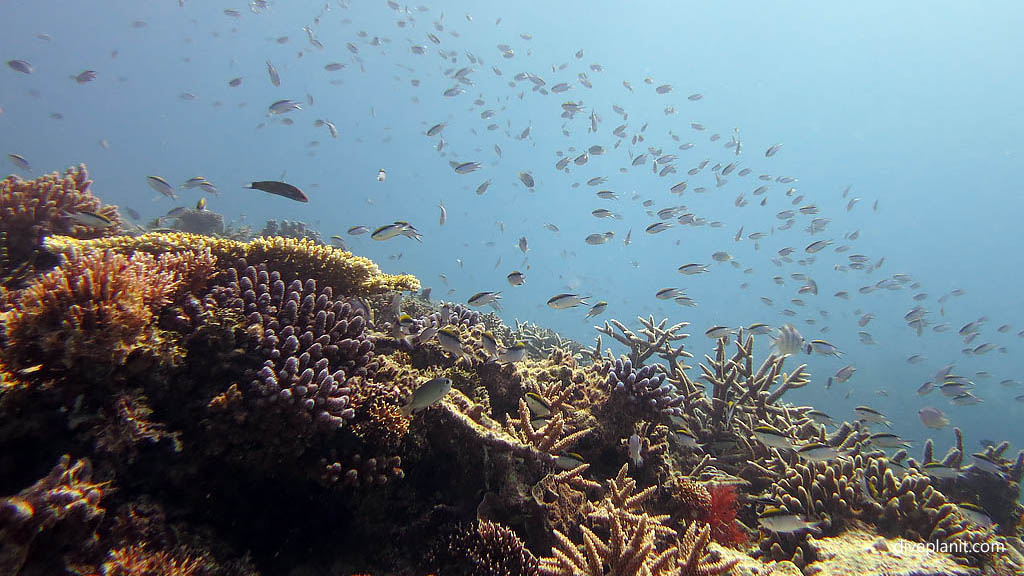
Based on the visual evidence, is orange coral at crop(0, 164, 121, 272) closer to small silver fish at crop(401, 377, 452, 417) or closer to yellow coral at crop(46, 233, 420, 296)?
yellow coral at crop(46, 233, 420, 296)

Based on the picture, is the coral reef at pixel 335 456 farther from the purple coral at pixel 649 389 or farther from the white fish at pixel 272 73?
the white fish at pixel 272 73

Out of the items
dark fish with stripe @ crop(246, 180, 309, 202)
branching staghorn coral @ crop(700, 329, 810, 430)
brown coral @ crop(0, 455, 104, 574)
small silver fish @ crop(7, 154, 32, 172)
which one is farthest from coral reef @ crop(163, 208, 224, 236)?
branching staghorn coral @ crop(700, 329, 810, 430)

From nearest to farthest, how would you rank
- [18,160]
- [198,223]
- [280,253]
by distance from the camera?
1. [280,253]
2. [18,160]
3. [198,223]

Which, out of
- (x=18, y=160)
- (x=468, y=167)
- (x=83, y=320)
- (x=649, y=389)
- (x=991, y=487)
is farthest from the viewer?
(x=468, y=167)

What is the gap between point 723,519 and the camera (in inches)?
147

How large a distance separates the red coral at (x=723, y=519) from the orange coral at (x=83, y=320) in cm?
479

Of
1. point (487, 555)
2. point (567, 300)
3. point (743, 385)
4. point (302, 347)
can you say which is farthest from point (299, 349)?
point (743, 385)

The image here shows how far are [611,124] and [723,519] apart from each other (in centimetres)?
10722

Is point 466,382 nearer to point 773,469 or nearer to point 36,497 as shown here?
point 36,497

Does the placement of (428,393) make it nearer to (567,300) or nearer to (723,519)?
(723,519)

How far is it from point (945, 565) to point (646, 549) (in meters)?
2.90

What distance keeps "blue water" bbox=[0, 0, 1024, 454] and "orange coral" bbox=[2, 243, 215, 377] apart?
223ft

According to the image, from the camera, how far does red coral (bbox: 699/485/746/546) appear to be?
368 centimetres

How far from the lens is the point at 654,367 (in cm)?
429
